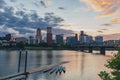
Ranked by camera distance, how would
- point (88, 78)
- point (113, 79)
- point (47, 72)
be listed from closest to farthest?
point (113, 79) < point (88, 78) < point (47, 72)

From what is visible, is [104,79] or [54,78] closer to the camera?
[104,79]

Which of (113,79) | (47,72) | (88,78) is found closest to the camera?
(113,79)

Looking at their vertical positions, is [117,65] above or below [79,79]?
above

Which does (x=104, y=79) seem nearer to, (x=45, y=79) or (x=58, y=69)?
(x=45, y=79)

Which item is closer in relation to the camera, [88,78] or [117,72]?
[117,72]

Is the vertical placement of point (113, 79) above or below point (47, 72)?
above

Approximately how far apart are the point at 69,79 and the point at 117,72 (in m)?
66.1

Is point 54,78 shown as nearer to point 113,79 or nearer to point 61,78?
point 61,78

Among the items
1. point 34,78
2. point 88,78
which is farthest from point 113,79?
point 88,78

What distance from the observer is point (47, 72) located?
315ft

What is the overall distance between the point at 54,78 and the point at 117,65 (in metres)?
69.2

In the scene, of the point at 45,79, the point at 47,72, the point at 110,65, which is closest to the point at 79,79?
the point at 45,79

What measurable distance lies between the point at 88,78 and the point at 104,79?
72.2 meters

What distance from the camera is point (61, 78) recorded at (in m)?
84.5
